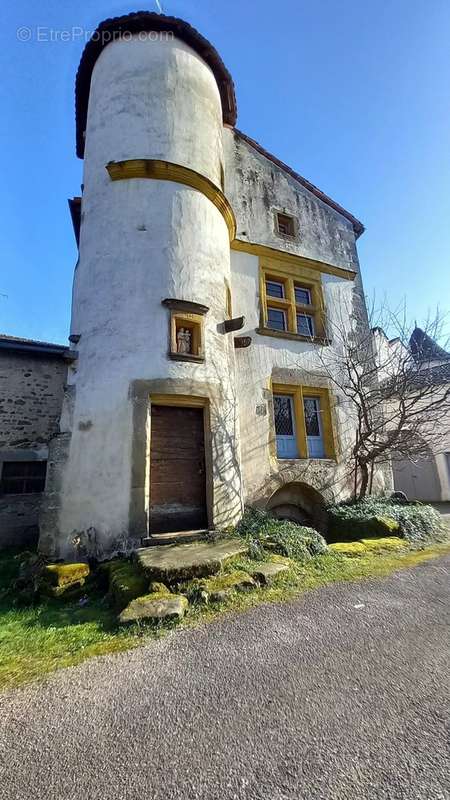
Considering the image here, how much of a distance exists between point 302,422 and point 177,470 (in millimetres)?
3957

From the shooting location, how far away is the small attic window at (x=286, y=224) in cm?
1080

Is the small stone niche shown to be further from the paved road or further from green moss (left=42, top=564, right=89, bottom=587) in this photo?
the paved road

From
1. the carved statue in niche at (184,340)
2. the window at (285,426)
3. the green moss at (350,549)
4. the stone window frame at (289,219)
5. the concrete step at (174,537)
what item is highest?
the stone window frame at (289,219)

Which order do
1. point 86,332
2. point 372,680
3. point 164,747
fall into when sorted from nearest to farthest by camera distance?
point 164,747 → point 372,680 → point 86,332

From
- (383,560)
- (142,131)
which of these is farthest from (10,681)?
Result: (142,131)

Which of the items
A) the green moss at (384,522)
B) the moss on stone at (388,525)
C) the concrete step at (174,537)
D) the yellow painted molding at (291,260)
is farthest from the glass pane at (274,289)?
the concrete step at (174,537)

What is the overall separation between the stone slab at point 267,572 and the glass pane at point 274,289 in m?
7.34

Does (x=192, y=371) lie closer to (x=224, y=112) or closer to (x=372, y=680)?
(x=372, y=680)

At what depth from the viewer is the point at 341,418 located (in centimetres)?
944

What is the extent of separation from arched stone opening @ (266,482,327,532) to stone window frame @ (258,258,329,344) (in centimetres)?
396

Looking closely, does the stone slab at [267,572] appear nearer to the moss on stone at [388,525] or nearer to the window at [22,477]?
the moss on stone at [388,525]

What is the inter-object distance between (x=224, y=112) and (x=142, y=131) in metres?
4.44

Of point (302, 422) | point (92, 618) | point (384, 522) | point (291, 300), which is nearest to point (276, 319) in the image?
point (291, 300)

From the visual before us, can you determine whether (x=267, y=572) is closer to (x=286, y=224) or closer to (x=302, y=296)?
(x=302, y=296)
